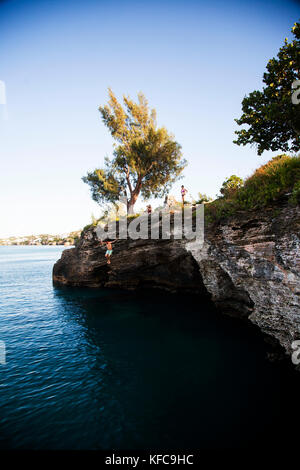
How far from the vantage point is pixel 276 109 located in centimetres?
1169

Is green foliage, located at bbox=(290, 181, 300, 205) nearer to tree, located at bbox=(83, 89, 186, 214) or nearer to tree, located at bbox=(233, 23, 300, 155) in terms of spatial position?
tree, located at bbox=(233, 23, 300, 155)

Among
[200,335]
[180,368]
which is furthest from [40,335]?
[200,335]

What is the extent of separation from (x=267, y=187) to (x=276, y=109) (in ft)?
17.9

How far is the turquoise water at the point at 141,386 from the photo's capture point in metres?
6.52

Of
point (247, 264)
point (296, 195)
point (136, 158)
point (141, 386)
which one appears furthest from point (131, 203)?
point (141, 386)

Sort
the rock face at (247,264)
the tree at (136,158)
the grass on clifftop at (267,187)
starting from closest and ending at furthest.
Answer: the rock face at (247,264)
the grass on clifftop at (267,187)
the tree at (136,158)

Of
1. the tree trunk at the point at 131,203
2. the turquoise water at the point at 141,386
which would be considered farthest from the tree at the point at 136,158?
the turquoise water at the point at 141,386

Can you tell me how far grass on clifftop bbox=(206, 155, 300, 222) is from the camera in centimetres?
988

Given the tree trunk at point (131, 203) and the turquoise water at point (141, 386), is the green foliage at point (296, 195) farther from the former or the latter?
the tree trunk at point (131, 203)

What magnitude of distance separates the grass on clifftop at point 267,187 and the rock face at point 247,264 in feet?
1.91

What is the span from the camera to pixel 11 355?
1165 centimetres

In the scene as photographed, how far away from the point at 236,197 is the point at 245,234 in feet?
8.84

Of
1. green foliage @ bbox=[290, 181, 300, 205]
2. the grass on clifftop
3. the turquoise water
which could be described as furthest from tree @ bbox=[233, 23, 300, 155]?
the turquoise water
